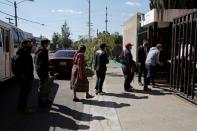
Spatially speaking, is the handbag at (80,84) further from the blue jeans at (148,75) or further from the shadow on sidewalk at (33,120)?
the blue jeans at (148,75)

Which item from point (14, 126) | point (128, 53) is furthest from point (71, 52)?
point (14, 126)

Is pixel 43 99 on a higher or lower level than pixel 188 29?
lower

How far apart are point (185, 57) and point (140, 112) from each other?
3.16 meters

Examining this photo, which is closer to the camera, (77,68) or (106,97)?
(77,68)

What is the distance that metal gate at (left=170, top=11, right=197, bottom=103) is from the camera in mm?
11633

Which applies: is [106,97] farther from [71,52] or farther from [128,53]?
[71,52]

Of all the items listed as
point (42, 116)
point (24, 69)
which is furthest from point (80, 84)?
point (42, 116)

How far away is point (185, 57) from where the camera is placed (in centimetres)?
1252

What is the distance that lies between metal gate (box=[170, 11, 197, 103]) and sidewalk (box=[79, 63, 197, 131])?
37cm

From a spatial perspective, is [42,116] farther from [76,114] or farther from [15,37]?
[15,37]

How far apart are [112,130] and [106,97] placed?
4.51 m

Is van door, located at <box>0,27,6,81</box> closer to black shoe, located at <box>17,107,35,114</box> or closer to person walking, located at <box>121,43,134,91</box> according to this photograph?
person walking, located at <box>121,43,134,91</box>

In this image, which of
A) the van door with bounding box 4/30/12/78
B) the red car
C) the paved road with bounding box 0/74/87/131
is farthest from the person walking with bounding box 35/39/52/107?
the red car

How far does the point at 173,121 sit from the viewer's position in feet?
29.7
